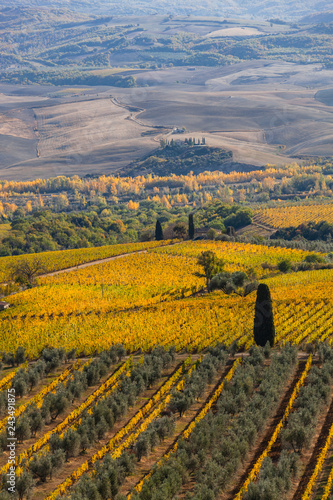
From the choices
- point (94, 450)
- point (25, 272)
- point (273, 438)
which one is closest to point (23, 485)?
point (94, 450)

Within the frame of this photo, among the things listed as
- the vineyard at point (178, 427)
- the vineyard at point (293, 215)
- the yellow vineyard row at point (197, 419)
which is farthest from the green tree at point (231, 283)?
the vineyard at point (293, 215)

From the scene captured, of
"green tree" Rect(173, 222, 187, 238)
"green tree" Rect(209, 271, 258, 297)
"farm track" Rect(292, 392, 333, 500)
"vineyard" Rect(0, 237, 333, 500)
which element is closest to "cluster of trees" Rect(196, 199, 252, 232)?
"green tree" Rect(173, 222, 187, 238)

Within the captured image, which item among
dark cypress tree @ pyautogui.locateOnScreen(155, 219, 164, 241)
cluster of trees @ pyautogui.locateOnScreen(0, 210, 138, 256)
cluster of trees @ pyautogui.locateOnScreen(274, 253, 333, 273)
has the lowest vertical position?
cluster of trees @ pyautogui.locateOnScreen(0, 210, 138, 256)

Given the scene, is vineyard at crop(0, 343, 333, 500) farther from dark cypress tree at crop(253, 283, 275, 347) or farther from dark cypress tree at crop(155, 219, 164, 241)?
dark cypress tree at crop(155, 219, 164, 241)

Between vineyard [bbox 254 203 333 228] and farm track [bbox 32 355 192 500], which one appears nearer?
farm track [bbox 32 355 192 500]

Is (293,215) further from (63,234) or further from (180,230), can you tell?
(63,234)

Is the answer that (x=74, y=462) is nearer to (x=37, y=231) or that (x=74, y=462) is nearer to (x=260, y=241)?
(x=260, y=241)
